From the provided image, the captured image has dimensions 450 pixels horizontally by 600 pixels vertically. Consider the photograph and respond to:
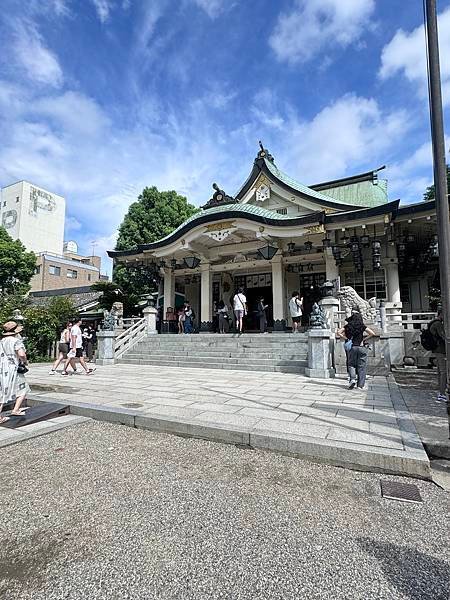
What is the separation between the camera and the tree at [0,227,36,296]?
1028 inches

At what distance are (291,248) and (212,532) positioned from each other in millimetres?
13383

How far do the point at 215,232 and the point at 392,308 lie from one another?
795cm

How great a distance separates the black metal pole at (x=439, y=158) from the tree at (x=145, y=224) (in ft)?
60.7

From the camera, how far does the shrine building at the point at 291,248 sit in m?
12.9

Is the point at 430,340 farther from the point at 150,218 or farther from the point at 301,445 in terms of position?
the point at 150,218

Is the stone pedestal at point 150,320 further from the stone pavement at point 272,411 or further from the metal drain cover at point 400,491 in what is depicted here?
the metal drain cover at point 400,491

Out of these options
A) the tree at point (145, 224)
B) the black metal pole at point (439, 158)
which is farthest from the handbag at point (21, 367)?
the tree at point (145, 224)

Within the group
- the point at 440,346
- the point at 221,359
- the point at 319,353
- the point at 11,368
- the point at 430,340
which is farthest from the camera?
the point at 221,359

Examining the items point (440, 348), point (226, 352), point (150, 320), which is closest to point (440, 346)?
point (440, 348)

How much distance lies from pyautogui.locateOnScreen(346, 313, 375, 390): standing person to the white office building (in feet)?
153

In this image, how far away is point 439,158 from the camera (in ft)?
13.4

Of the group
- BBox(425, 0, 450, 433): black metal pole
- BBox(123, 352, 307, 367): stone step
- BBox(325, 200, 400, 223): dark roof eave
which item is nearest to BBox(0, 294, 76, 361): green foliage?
BBox(123, 352, 307, 367): stone step

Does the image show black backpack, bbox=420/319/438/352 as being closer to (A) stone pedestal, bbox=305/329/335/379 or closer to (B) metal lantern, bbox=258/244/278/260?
(A) stone pedestal, bbox=305/329/335/379

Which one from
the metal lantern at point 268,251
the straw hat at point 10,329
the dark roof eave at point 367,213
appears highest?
the dark roof eave at point 367,213
